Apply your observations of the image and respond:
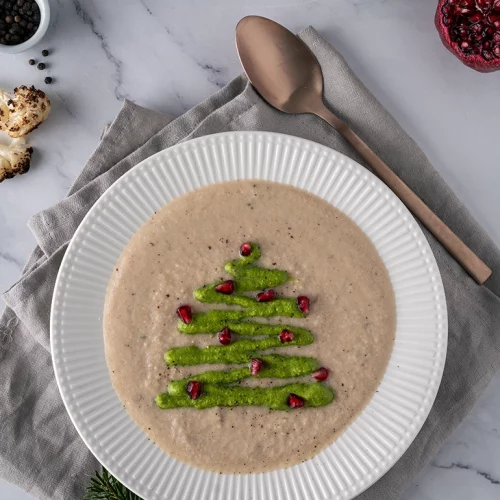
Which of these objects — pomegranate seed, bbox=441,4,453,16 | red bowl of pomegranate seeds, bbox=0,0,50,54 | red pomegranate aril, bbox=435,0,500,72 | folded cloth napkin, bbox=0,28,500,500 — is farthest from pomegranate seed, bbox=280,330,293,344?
red bowl of pomegranate seeds, bbox=0,0,50,54

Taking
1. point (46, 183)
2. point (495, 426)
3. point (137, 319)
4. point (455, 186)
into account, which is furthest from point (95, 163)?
point (495, 426)

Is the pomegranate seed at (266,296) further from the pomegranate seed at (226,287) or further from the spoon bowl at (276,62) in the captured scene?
the spoon bowl at (276,62)

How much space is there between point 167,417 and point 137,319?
15.9 inches

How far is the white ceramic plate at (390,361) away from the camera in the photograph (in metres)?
2.44

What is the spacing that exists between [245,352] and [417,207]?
94cm

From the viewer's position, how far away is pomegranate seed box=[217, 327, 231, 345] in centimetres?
242

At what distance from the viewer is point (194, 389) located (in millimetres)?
2416

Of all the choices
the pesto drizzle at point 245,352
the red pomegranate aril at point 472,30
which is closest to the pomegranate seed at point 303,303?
the pesto drizzle at point 245,352

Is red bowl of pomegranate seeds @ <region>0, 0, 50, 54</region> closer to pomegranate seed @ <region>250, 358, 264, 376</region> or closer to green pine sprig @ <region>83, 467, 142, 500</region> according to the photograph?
pomegranate seed @ <region>250, 358, 264, 376</region>

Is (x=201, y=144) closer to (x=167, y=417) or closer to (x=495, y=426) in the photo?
(x=167, y=417)

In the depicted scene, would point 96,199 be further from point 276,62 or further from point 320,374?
point 320,374

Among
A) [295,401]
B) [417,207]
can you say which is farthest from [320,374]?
[417,207]

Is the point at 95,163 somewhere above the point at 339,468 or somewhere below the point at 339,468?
above

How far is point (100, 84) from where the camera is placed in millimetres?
2826
